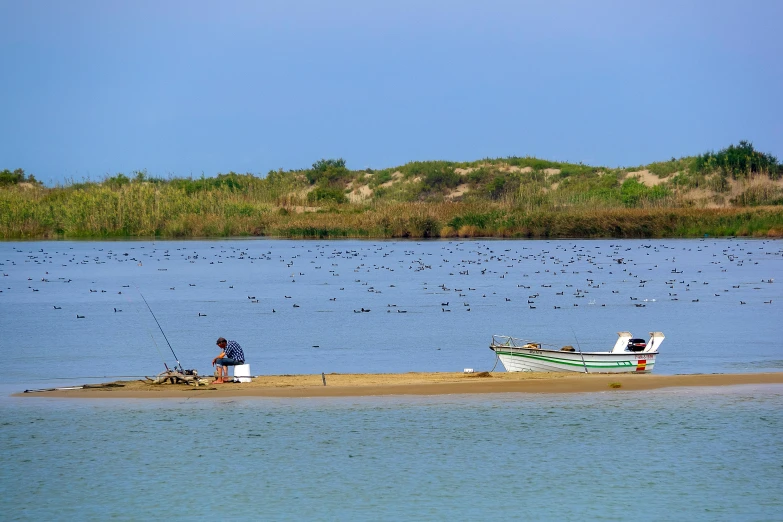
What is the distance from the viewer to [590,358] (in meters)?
22.3

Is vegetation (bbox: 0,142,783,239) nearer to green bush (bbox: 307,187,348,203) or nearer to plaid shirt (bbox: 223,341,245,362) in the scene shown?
green bush (bbox: 307,187,348,203)

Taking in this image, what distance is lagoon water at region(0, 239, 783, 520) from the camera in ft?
50.9

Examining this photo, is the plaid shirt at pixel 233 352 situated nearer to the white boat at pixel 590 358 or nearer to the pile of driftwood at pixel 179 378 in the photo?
the pile of driftwood at pixel 179 378

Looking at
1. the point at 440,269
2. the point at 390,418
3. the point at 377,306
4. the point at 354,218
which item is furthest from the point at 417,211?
the point at 390,418

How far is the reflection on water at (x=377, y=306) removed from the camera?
26.7 metres

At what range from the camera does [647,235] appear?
80.9m

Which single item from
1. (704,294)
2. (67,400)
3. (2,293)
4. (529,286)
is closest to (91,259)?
(2,293)

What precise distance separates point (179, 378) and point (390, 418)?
13.6ft

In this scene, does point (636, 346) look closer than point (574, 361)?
No

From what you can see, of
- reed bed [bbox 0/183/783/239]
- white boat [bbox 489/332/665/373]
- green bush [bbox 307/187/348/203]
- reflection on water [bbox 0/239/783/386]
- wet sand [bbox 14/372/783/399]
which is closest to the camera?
wet sand [bbox 14/372/783/399]

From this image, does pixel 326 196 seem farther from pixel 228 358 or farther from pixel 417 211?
pixel 228 358

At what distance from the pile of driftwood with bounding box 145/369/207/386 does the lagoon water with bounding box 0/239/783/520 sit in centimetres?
49

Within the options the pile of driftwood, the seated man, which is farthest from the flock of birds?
the seated man

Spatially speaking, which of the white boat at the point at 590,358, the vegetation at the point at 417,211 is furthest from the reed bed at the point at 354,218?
the white boat at the point at 590,358
